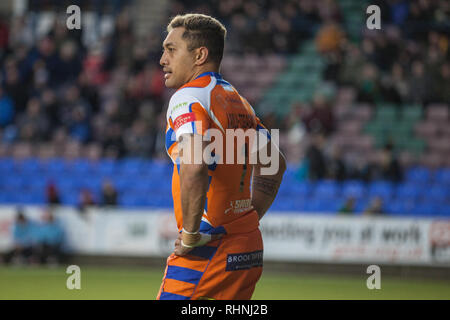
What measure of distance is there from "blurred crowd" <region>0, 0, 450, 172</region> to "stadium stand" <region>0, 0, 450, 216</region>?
35 millimetres

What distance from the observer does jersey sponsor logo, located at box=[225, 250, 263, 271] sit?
3.69 meters

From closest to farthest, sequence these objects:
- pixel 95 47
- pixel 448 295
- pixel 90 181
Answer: pixel 448 295 < pixel 90 181 < pixel 95 47

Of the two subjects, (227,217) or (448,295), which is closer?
(227,217)

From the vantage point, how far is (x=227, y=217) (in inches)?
147

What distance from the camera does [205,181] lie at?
3486mm

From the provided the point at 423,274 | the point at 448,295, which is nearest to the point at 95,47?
the point at 423,274

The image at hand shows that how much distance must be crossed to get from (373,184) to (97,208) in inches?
241

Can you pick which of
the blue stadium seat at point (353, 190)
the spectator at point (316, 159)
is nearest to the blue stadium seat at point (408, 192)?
the blue stadium seat at point (353, 190)

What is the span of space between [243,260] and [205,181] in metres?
0.53

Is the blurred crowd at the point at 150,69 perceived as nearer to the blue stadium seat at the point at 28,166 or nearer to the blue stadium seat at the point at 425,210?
the blue stadium seat at the point at 28,166

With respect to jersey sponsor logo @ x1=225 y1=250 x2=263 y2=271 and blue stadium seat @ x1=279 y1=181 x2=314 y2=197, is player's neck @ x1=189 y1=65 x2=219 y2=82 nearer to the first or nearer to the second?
jersey sponsor logo @ x1=225 y1=250 x2=263 y2=271

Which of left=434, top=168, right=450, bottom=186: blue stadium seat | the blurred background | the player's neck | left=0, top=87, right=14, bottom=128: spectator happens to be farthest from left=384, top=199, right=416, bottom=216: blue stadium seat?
the player's neck

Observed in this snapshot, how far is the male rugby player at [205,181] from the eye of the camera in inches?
139

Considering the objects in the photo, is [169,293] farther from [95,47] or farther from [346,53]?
[95,47]
